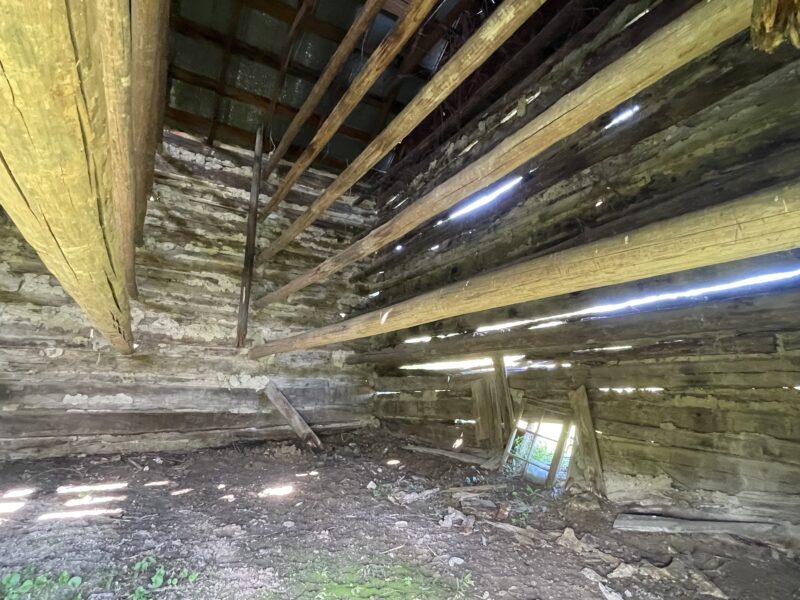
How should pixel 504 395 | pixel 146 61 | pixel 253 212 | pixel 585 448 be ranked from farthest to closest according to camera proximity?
pixel 253 212 < pixel 504 395 < pixel 585 448 < pixel 146 61

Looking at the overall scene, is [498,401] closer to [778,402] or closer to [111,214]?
[778,402]

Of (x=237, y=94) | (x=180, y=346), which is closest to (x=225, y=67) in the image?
(x=237, y=94)

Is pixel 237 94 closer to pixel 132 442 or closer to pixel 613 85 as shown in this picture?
pixel 132 442

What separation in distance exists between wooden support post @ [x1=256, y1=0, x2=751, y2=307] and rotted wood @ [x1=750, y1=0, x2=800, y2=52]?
18 cm

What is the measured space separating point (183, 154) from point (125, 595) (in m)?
4.23

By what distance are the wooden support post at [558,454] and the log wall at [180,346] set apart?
8.46 ft

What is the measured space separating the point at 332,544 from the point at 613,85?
97.5 inches

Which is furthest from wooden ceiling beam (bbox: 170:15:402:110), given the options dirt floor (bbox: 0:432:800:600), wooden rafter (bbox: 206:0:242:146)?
dirt floor (bbox: 0:432:800:600)

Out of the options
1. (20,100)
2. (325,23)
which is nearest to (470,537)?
(20,100)

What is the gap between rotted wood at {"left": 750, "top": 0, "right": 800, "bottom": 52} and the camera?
0.55m

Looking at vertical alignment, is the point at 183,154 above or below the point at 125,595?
above

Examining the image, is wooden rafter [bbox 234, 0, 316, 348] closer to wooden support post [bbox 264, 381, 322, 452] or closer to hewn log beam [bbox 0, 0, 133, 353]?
wooden support post [bbox 264, 381, 322, 452]

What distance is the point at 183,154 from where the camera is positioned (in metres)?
4.31

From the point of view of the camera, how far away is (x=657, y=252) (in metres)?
0.95
